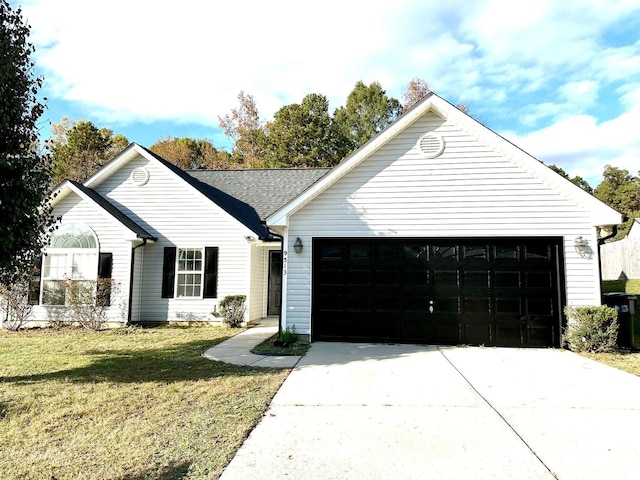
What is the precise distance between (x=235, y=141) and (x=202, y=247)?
2139cm

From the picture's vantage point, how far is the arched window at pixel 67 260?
12344mm

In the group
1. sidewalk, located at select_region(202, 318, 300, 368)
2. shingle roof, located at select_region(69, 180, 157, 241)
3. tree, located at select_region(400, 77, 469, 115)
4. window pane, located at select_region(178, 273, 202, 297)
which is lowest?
sidewalk, located at select_region(202, 318, 300, 368)

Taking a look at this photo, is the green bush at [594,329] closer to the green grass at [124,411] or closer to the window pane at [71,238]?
the green grass at [124,411]

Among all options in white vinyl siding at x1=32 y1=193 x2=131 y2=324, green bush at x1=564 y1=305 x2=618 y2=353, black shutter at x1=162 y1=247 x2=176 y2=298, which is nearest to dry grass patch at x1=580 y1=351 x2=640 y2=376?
green bush at x1=564 y1=305 x2=618 y2=353

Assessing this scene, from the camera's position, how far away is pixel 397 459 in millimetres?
3490

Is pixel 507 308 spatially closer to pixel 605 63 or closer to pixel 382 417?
pixel 382 417

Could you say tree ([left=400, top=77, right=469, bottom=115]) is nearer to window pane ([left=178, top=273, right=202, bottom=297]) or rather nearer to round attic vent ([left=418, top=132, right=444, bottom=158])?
round attic vent ([left=418, top=132, right=444, bottom=158])

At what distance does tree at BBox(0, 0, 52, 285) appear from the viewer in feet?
19.2

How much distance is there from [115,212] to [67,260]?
2.16m

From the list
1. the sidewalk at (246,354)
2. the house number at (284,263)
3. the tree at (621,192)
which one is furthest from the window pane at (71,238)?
the tree at (621,192)

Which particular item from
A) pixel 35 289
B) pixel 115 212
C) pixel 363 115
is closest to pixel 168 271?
pixel 115 212

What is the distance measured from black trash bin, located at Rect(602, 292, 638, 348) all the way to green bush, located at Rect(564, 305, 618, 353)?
25.9 inches

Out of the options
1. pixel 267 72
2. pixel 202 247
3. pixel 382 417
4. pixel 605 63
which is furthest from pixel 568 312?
pixel 267 72

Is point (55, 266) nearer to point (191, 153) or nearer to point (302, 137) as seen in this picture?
point (302, 137)
